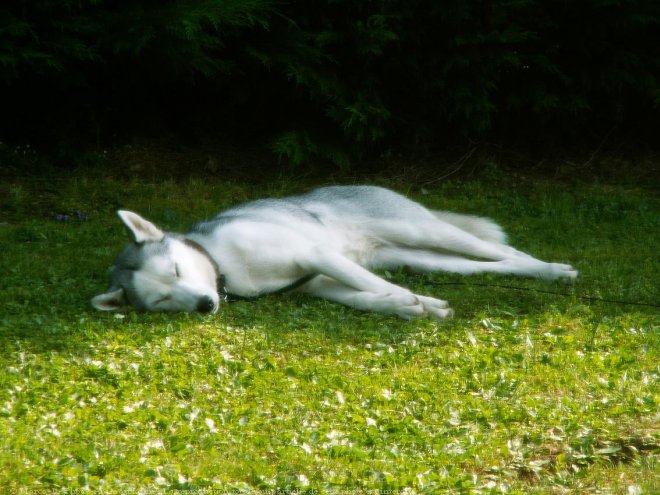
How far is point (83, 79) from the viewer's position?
31.6ft

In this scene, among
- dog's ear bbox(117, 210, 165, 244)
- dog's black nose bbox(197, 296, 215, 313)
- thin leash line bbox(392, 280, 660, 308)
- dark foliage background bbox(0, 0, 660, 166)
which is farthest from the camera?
dark foliage background bbox(0, 0, 660, 166)

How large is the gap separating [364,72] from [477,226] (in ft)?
10.7

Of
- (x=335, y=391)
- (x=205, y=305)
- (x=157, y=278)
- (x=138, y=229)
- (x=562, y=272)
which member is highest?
(x=138, y=229)

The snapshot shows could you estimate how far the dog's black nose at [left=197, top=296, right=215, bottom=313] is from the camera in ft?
18.2

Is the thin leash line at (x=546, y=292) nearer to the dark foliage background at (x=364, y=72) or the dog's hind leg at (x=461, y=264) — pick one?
the dog's hind leg at (x=461, y=264)

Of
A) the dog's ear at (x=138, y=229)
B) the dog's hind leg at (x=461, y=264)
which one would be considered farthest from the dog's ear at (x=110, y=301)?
the dog's hind leg at (x=461, y=264)

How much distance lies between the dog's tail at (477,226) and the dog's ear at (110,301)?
2840 millimetres

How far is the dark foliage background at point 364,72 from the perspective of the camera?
9.62 metres

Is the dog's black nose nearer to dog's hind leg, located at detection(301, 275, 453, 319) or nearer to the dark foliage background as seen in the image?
dog's hind leg, located at detection(301, 275, 453, 319)

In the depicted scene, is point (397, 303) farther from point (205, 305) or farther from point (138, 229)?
point (138, 229)

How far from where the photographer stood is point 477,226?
738 centimetres

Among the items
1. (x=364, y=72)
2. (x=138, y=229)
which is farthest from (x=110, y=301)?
(x=364, y=72)

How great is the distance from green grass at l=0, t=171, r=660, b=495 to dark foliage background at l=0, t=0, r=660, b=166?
3.39 metres

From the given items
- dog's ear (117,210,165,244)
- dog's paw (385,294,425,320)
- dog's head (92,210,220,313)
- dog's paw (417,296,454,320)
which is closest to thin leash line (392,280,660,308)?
dog's paw (417,296,454,320)
